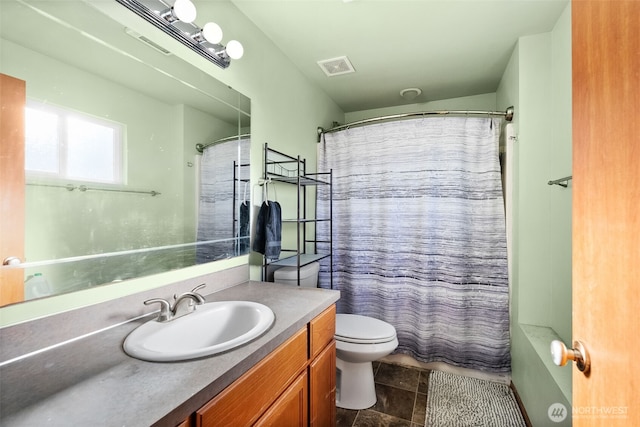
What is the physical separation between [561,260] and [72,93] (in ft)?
7.66

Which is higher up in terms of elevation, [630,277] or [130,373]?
[630,277]

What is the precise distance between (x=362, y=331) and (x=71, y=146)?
1676 millimetres

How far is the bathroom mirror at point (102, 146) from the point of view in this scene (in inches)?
31.0

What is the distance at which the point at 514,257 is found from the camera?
1.89 metres

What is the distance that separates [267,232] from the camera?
5.32ft

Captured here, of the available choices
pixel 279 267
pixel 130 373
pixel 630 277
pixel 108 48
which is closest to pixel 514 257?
pixel 279 267

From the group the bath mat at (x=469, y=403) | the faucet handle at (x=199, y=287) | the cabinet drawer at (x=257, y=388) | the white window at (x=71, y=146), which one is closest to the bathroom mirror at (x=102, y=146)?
the white window at (x=71, y=146)

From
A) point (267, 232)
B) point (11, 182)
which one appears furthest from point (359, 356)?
point (11, 182)

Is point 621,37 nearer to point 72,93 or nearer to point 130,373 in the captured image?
point 130,373

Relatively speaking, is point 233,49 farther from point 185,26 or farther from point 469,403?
point 469,403

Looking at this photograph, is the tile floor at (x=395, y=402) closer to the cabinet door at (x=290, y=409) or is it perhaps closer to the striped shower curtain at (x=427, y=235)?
the striped shower curtain at (x=427, y=235)

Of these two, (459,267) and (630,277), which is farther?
(459,267)

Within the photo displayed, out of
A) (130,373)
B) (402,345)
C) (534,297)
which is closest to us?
(130,373)

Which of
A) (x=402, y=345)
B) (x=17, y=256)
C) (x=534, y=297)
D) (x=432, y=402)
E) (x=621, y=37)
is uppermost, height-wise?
(x=621, y=37)
